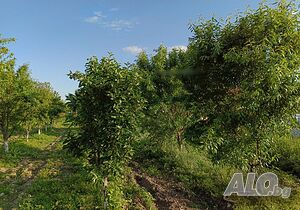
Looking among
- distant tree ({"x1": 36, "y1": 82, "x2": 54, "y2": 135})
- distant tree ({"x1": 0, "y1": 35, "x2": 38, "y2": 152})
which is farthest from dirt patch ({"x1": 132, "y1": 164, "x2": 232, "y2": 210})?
distant tree ({"x1": 36, "y1": 82, "x2": 54, "y2": 135})

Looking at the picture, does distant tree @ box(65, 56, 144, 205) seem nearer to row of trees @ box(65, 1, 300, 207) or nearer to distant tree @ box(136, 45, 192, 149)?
row of trees @ box(65, 1, 300, 207)

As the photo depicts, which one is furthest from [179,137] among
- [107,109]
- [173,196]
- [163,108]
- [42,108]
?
[42,108]

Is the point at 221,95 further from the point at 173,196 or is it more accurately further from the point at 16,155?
the point at 16,155

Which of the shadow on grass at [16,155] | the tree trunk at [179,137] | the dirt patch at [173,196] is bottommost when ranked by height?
the dirt patch at [173,196]

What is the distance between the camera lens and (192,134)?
312 inches

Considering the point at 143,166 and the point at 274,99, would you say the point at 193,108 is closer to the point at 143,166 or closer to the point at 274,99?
the point at 274,99

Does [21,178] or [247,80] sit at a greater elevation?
[247,80]

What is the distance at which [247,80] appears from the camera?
6961 mm

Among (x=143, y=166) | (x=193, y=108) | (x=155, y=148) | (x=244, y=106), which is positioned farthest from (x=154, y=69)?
(x=244, y=106)

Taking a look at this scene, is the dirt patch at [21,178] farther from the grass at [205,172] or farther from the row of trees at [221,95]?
the grass at [205,172]

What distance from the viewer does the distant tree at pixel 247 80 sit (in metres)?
6.63

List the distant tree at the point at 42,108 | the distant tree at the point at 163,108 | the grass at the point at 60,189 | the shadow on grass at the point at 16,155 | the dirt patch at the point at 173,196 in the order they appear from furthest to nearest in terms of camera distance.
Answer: the distant tree at the point at 42,108 → the distant tree at the point at 163,108 → the shadow on grass at the point at 16,155 → the dirt patch at the point at 173,196 → the grass at the point at 60,189

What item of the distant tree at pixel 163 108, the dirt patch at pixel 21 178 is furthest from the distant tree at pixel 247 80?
the dirt patch at pixel 21 178

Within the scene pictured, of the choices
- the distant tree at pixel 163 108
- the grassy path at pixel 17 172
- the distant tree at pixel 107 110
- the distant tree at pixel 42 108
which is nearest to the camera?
the distant tree at pixel 107 110
